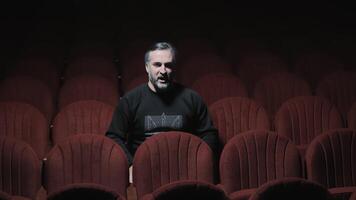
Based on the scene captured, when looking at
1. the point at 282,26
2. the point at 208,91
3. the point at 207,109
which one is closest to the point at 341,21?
the point at 282,26

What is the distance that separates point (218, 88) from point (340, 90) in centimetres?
66

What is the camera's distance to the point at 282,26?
19.1 ft

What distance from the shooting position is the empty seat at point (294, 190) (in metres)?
1.90

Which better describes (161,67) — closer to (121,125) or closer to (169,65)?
(169,65)

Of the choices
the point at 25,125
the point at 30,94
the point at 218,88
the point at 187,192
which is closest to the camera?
the point at 187,192

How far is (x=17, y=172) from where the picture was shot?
7.77 feet

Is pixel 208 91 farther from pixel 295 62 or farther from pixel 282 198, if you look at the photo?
pixel 282 198

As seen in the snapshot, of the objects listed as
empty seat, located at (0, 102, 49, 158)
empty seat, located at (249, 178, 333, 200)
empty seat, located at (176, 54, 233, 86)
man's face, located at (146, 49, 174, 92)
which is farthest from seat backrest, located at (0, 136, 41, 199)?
empty seat, located at (176, 54, 233, 86)


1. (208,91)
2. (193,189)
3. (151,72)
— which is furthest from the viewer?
(208,91)

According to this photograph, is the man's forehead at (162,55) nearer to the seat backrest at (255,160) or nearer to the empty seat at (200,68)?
the seat backrest at (255,160)

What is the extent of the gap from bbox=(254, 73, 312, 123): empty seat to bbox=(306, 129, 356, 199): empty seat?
94 cm

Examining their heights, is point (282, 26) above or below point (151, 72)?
above

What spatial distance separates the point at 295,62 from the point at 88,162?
7.05 feet

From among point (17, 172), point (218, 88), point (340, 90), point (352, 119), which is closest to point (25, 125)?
point (17, 172)
